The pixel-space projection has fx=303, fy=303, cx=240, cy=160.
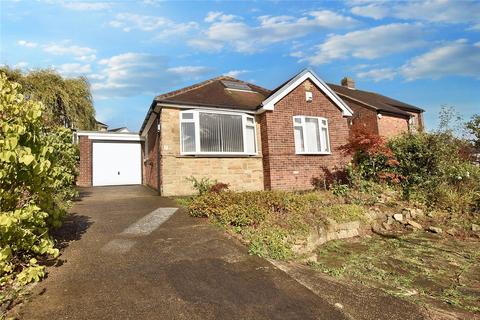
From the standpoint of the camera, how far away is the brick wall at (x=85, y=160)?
1741cm

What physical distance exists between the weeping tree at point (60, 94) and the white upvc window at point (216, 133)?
13990mm

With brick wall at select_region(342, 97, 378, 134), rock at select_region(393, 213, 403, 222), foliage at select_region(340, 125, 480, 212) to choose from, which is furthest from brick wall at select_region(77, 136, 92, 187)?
brick wall at select_region(342, 97, 378, 134)

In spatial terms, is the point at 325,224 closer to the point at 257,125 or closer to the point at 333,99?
the point at 257,125

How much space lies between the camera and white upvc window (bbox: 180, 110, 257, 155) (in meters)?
12.2

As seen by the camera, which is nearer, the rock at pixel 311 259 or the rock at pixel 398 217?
the rock at pixel 311 259

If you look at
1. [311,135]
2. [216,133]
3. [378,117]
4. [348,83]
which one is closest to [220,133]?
[216,133]

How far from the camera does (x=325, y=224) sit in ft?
26.1

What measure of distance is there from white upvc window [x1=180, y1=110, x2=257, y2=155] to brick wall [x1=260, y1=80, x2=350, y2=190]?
2.44 feet

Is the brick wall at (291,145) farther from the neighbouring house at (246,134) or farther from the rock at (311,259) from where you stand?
the rock at (311,259)

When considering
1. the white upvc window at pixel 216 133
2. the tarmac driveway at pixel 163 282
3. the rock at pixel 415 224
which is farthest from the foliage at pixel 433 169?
the tarmac driveway at pixel 163 282

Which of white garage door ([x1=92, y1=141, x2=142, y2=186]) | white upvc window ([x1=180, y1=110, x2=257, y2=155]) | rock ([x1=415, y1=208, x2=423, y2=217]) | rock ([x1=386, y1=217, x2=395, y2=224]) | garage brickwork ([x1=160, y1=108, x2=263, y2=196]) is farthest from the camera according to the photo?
white garage door ([x1=92, y1=141, x2=142, y2=186])

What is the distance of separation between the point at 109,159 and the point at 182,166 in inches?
334

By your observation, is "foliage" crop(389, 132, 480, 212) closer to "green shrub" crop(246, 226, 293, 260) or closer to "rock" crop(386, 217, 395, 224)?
"rock" crop(386, 217, 395, 224)

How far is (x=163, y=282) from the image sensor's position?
4.34 meters
